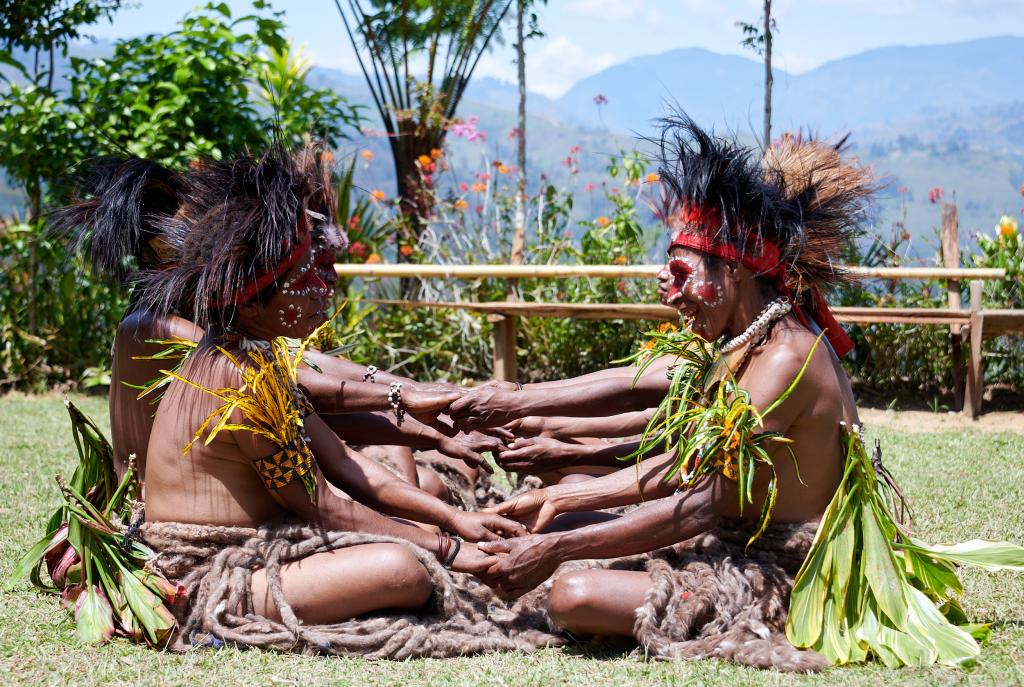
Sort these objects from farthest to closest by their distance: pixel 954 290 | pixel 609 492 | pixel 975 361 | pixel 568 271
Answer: pixel 568 271 → pixel 954 290 → pixel 975 361 → pixel 609 492

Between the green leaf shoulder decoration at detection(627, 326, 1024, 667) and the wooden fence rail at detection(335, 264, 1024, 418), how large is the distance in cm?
439

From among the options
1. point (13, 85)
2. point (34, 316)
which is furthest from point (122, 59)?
point (34, 316)

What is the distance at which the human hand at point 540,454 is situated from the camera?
4062 millimetres

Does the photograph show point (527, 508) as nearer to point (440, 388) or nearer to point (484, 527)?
point (484, 527)

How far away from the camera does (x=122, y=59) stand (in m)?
8.84

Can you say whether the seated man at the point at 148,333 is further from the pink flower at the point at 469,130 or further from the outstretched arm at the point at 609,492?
the pink flower at the point at 469,130

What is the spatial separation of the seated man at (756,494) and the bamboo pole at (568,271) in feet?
13.9

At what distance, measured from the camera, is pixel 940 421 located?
25.1ft

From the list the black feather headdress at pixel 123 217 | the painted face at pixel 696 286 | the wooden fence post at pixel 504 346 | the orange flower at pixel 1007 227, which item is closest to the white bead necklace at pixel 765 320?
the painted face at pixel 696 286

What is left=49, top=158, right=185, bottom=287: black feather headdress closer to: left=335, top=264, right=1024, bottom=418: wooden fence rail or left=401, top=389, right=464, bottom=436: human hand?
left=401, top=389, right=464, bottom=436: human hand

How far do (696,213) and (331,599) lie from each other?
1725mm

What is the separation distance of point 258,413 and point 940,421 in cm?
591

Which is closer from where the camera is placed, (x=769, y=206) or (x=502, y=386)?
(x=769, y=206)

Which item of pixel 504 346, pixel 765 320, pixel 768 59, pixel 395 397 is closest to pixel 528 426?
pixel 395 397
